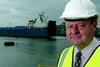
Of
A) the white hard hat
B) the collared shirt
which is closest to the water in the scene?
the collared shirt

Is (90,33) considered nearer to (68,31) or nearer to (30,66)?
(68,31)

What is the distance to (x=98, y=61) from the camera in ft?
7.41

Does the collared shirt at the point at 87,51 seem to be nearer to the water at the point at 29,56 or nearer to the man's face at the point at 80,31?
the man's face at the point at 80,31

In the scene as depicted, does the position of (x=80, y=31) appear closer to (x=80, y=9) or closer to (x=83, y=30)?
(x=83, y=30)

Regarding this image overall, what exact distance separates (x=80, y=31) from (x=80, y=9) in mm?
150

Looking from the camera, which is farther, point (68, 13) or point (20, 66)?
point (20, 66)

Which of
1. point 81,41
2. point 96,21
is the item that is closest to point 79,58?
point 81,41

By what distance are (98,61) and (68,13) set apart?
38cm

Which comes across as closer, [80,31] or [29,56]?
Answer: [80,31]

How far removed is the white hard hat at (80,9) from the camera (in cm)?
222

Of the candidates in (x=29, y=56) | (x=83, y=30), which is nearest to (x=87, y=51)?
(x=83, y=30)

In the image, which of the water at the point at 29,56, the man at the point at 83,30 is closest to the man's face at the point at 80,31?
the man at the point at 83,30

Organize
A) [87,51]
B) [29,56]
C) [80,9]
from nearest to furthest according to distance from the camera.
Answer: [80,9] → [87,51] → [29,56]

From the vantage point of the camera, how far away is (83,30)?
2260 millimetres
